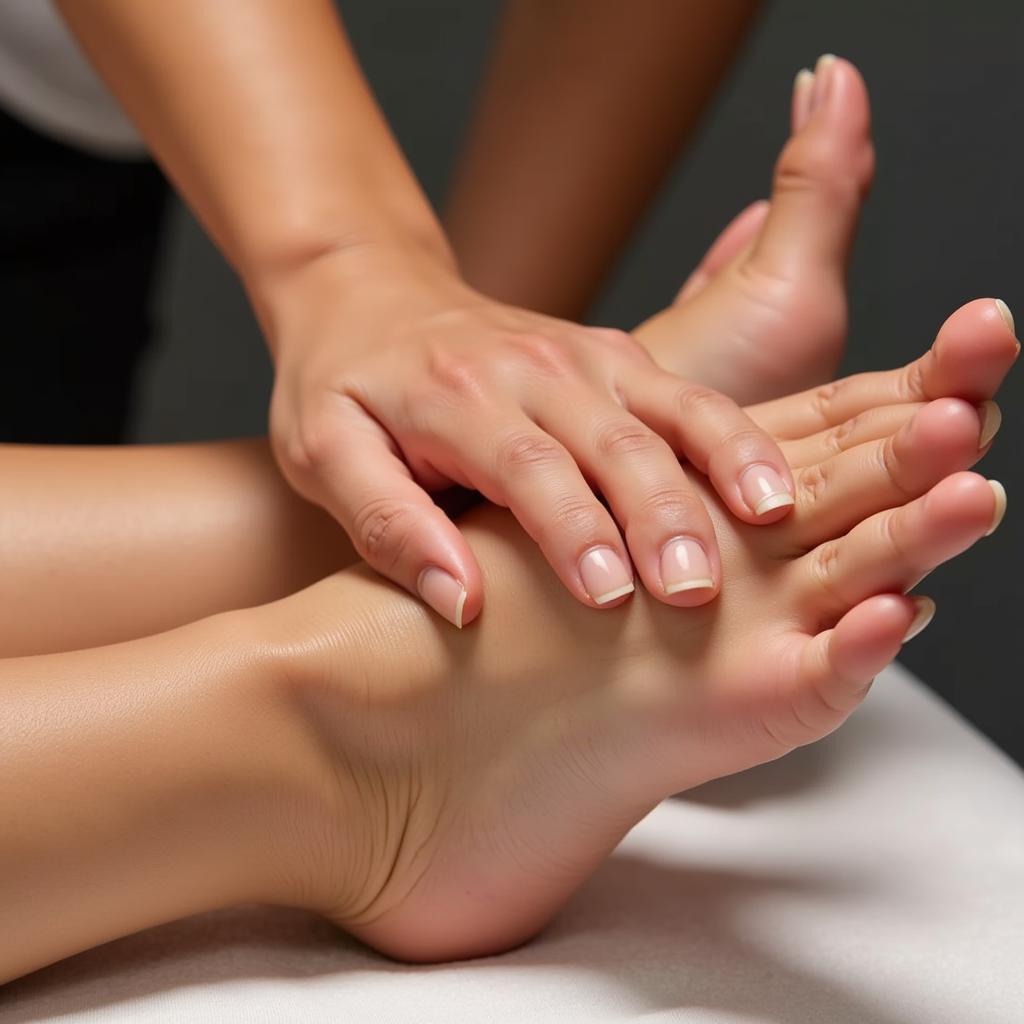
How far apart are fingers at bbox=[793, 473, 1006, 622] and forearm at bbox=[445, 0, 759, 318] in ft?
1.97

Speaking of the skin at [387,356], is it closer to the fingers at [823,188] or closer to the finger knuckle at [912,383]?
the finger knuckle at [912,383]

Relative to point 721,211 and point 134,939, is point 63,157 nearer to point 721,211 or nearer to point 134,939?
point 134,939

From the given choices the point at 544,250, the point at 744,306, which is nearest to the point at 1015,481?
the point at 544,250

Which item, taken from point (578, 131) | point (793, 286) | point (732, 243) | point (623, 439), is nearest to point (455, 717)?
point (623, 439)

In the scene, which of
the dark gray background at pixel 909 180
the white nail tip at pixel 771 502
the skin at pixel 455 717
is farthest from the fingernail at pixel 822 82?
the dark gray background at pixel 909 180

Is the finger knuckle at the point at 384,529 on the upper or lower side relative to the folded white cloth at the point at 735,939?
upper

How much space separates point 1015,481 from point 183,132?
1115mm

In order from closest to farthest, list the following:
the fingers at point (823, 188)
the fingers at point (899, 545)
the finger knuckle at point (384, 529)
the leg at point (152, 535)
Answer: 1. the fingers at point (899, 545)
2. the finger knuckle at point (384, 529)
3. the leg at point (152, 535)
4. the fingers at point (823, 188)

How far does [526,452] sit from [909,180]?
1.26 m

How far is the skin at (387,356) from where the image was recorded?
0.66 m

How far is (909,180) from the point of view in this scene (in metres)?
1.76

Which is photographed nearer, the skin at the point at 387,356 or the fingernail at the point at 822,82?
the skin at the point at 387,356

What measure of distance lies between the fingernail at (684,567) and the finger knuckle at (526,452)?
8 cm

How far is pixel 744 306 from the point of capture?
2.98 feet
